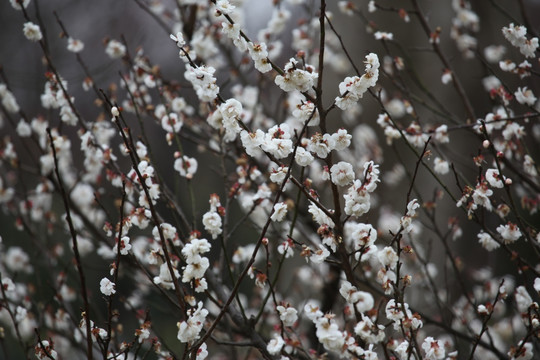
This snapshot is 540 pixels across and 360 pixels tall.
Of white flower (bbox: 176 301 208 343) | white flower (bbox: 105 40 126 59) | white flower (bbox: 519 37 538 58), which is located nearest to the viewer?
white flower (bbox: 176 301 208 343)

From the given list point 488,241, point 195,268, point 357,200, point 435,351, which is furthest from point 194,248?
point 488,241

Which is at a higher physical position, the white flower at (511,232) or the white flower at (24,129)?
the white flower at (24,129)

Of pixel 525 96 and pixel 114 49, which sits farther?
pixel 114 49

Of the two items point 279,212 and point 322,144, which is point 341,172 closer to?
point 322,144

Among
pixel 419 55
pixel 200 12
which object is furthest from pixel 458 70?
pixel 200 12

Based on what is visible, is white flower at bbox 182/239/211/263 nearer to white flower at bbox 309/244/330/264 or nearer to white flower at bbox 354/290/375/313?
white flower at bbox 309/244/330/264

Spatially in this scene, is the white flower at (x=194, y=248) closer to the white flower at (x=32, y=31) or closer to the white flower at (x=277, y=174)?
the white flower at (x=277, y=174)

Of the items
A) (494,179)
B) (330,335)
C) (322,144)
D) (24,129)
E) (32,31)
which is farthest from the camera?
(24,129)

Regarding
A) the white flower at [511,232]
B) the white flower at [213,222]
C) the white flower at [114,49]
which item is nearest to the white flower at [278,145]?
the white flower at [213,222]

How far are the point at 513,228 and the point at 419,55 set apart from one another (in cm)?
414

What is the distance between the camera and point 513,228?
2.04 meters

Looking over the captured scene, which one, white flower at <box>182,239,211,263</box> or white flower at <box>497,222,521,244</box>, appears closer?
white flower at <box>182,239,211,263</box>

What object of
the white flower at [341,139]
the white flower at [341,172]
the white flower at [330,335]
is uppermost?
the white flower at [341,139]

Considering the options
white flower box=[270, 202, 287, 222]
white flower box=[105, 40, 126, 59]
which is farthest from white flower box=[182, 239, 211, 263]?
white flower box=[105, 40, 126, 59]
